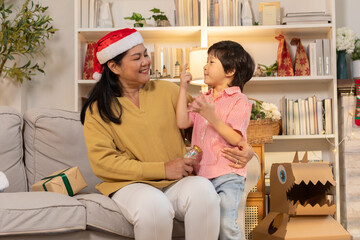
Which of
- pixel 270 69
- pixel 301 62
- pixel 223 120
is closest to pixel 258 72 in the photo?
pixel 270 69

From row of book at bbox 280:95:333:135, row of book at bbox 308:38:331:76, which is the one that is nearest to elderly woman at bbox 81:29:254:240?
row of book at bbox 280:95:333:135

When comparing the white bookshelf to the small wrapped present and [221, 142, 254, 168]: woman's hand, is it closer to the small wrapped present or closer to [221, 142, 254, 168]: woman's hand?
the small wrapped present

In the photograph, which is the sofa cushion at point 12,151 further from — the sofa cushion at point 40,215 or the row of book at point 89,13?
the row of book at point 89,13

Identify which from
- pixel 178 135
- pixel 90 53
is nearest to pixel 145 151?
pixel 178 135

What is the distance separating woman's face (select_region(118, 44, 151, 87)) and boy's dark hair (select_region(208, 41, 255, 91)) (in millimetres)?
296

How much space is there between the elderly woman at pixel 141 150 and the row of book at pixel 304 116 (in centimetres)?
181

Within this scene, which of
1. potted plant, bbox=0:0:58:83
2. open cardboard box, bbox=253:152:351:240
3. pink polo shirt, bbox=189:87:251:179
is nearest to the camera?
pink polo shirt, bbox=189:87:251:179

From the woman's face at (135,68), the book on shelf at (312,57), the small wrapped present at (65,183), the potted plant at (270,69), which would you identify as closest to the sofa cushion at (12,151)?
the small wrapped present at (65,183)

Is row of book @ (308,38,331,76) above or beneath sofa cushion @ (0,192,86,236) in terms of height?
above

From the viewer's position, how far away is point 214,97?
209cm

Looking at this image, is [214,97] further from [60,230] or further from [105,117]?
[60,230]

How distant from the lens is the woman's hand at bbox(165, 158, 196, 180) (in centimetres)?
187

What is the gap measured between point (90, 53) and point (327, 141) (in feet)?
6.51

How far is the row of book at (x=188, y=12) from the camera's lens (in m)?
3.74
